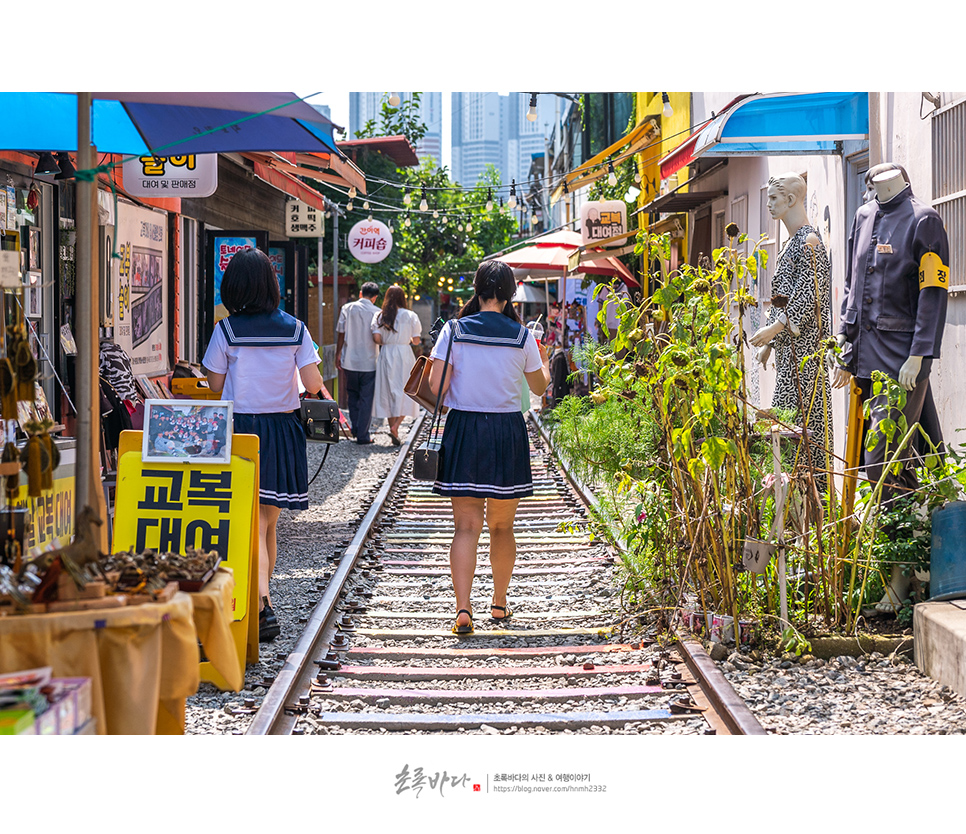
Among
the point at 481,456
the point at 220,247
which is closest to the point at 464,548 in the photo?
the point at 481,456

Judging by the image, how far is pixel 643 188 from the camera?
19422 mm

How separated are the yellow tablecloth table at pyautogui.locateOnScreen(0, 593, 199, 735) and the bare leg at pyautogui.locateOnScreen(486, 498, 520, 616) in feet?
10.2

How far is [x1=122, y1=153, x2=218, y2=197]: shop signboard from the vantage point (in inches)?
327

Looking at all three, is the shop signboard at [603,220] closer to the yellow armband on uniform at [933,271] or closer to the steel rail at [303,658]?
the steel rail at [303,658]

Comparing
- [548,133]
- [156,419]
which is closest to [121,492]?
[156,419]

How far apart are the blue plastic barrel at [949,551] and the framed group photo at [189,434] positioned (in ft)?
10.7

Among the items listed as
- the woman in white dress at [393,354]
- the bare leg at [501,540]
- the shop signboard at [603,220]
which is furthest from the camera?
the shop signboard at [603,220]

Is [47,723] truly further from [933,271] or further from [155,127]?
[933,271]

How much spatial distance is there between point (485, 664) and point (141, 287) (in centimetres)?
623

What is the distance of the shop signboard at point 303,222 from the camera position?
59.3ft

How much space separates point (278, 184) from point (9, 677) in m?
8.90

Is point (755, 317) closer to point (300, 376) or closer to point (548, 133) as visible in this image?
point (300, 376)

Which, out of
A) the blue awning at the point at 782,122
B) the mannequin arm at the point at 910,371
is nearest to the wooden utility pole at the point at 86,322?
the mannequin arm at the point at 910,371

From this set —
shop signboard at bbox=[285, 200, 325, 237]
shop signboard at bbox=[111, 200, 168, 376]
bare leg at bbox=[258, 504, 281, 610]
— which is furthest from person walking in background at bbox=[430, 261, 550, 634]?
shop signboard at bbox=[285, 200, 325, 237]
